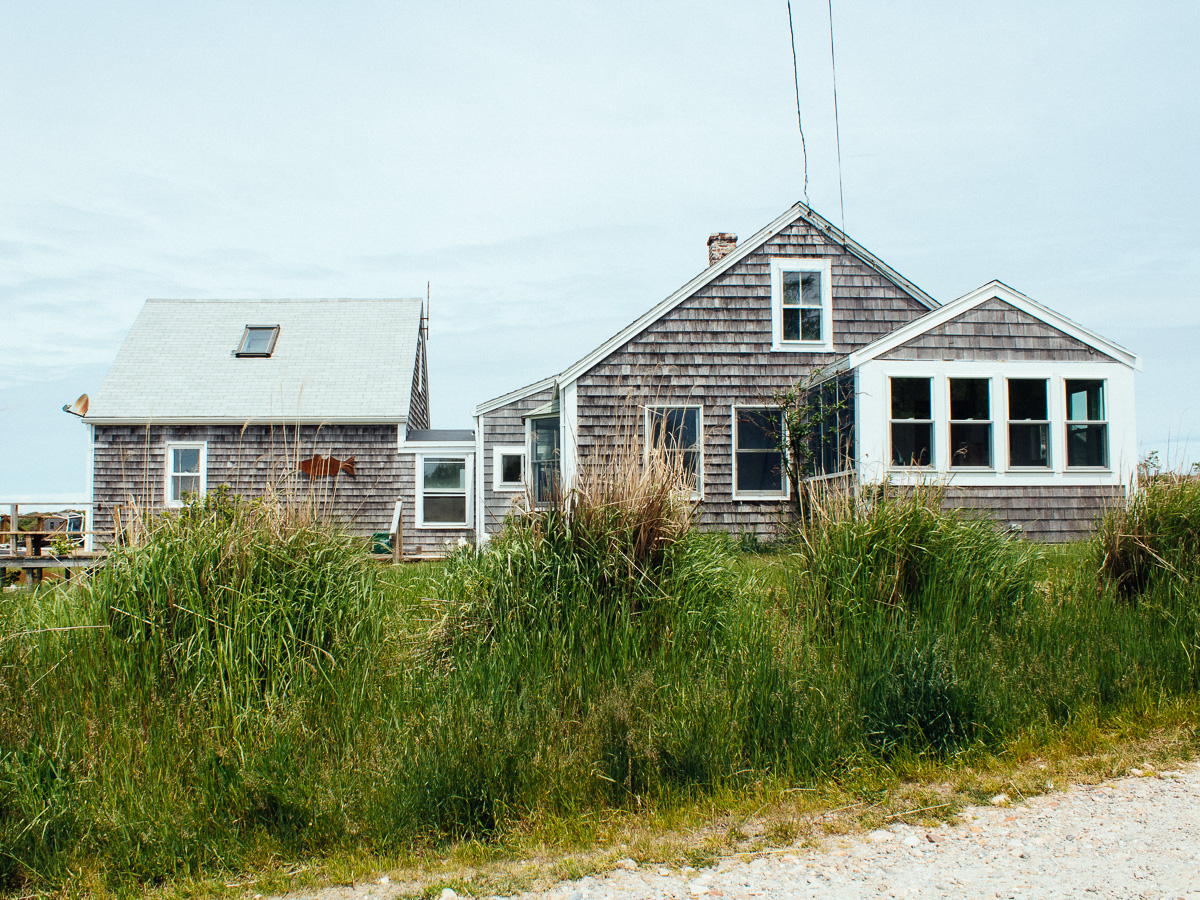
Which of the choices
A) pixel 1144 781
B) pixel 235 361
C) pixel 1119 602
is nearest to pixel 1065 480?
pixel 1119 602

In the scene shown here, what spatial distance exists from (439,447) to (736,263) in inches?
297

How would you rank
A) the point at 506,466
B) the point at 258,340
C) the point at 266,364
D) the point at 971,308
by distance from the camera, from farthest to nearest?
the point at 258,340 < the point at 266,364 < the point at 506,466 < the point at 971,308

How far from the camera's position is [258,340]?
20078 millimetres

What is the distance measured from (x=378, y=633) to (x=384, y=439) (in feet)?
43.2

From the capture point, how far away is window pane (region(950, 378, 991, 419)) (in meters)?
13.3

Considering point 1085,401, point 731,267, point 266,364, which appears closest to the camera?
point 1085,401

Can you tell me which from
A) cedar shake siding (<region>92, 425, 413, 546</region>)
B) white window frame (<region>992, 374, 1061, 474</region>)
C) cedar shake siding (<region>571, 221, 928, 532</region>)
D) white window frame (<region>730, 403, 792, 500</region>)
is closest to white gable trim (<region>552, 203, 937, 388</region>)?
cedar shake siding (<region>571, 221, 928, 532</region>)

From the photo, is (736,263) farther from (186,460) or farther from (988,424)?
(186,460)

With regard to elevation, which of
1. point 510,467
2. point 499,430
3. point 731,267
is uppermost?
point 731,267

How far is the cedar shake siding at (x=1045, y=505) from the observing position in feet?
40.7

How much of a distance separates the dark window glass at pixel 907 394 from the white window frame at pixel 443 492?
29.3 feet

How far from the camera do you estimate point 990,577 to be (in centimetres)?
623

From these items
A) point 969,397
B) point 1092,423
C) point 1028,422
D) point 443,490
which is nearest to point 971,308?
point 1028,422

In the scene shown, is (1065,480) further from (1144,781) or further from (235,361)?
(235,361)
